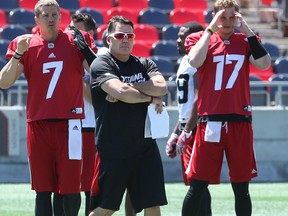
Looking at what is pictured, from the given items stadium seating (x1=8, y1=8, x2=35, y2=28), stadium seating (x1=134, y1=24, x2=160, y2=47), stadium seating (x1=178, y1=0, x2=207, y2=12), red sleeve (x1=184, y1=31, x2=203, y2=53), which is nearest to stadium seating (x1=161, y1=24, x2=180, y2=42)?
stadium seating (x1=134, y1=24, x2=160, y2=47)

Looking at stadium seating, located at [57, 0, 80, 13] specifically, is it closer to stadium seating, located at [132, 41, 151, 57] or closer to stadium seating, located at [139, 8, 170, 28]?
stadium seating, located at [139, 8, 170, 28]

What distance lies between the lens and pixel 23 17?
19125 millimetres

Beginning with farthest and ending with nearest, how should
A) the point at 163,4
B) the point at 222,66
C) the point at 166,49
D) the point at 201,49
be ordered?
1. the point at 163,4
2. the point at 166,49
3. the point at 222,66
4. the point at 201,49

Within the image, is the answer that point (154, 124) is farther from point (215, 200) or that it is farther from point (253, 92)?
point (253, 92)

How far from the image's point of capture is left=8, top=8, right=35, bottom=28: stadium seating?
19.1 m

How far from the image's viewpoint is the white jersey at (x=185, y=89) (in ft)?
31.6

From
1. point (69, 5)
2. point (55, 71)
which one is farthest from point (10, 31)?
point (55, 71)

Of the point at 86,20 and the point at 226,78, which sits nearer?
the point at 226,78

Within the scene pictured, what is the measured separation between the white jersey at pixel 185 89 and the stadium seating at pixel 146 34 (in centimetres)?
974

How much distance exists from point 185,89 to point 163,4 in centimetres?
1232

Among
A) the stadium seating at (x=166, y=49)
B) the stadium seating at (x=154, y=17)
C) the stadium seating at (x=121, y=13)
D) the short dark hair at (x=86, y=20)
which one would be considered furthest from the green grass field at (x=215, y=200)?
the stadium seating at (x=154, y=17)

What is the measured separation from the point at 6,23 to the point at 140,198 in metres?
12.4

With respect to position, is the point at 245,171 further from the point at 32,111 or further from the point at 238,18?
the point at 32,111

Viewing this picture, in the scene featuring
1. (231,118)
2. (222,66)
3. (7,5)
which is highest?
(7,5)
